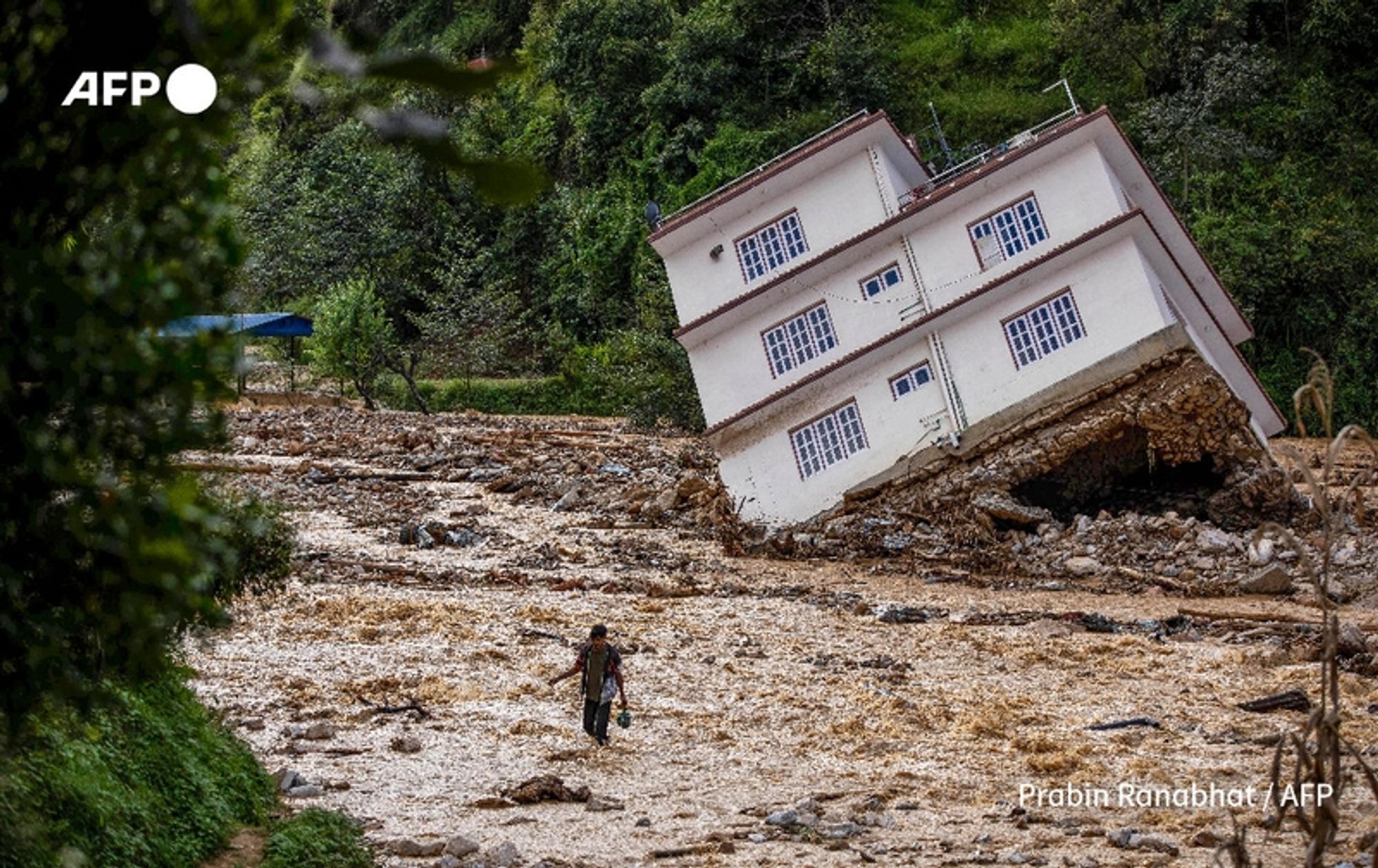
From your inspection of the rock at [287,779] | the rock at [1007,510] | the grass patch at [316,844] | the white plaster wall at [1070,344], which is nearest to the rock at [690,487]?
the white plaster wall at [1070,344]

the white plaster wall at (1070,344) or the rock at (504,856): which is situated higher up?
the white plaster wall at (1070,344)

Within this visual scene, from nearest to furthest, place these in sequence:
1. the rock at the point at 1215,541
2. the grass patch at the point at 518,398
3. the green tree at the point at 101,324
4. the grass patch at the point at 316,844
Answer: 1. the green tree at the point at 101,324
2. the grass patch at the point at 316,844
3. the rock at the point at 1215,541
4. the grass patch at the point at 518,398

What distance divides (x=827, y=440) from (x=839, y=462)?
0.44 meters

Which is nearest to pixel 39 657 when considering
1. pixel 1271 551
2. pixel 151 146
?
pixel 151 146

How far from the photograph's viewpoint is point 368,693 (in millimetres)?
15836

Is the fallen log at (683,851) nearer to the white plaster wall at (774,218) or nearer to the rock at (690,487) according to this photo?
the white plaster wall at (774,218)

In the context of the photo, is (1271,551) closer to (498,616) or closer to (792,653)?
(792,653)

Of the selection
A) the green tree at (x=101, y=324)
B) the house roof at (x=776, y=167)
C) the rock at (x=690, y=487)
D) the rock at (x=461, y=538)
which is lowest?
the green tree at (x=101, y=324)

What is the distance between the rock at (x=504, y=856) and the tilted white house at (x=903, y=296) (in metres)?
17.0

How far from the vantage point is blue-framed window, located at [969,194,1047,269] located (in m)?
27.2

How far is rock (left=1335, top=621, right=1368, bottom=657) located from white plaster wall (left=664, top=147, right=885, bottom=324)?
12.0 m

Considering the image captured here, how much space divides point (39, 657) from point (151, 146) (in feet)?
5.08

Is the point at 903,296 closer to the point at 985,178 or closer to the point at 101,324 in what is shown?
the point at 985,178

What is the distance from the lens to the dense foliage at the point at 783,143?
4278cm
